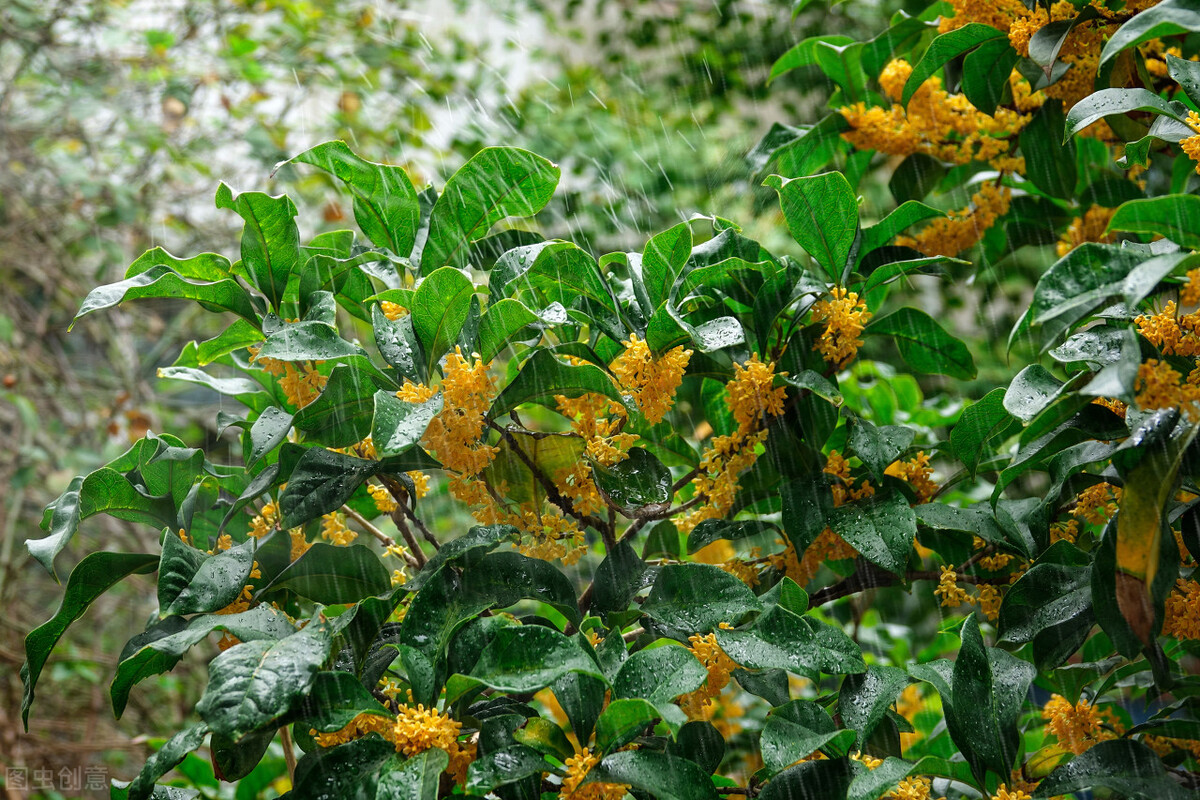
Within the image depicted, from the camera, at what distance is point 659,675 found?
637 millimetres

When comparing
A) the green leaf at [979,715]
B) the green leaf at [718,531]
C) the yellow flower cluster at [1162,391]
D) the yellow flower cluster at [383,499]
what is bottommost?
the green leaf at [979,715]

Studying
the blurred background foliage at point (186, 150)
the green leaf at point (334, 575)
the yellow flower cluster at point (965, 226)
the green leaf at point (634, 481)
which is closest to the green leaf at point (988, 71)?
the yellow flower cluster at point (965, 226)

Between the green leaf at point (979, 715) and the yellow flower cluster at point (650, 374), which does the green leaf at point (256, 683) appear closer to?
the yellow flower cluster at point (650, 374)

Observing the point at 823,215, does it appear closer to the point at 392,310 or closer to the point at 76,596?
the point at 392,310

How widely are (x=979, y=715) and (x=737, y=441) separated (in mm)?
286

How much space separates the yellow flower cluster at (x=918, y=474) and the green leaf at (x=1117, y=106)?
12.4 inches

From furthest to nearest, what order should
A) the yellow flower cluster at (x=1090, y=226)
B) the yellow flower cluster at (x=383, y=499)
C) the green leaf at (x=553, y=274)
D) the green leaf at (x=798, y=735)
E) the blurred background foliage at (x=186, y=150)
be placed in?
the blurred background foliage at (x=186, y=150), the yellow flower cluster at (x=1090, y=226), the yellow flower cluster at (x=383, y=499), the green leaf at (x=553, y=274), the green leaf at (x=798, y=735)

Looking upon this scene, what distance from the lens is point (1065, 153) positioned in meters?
0.99

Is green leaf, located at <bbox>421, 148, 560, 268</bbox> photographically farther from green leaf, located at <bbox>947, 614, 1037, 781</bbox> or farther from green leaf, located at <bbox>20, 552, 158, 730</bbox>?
green leaf, located at <bbox>947, 614, 1037, 781</bbox>

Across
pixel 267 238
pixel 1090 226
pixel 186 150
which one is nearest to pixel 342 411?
pixel 267 238

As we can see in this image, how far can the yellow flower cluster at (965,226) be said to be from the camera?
3.52ft

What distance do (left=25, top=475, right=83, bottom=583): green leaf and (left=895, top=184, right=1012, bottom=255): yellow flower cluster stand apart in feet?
2.90

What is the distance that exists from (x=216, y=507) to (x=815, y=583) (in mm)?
635

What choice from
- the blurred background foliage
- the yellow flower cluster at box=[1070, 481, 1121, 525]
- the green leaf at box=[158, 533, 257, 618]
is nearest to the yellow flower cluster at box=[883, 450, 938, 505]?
the yellow flower cluster at box=[1070, 481, 1121, 525]
